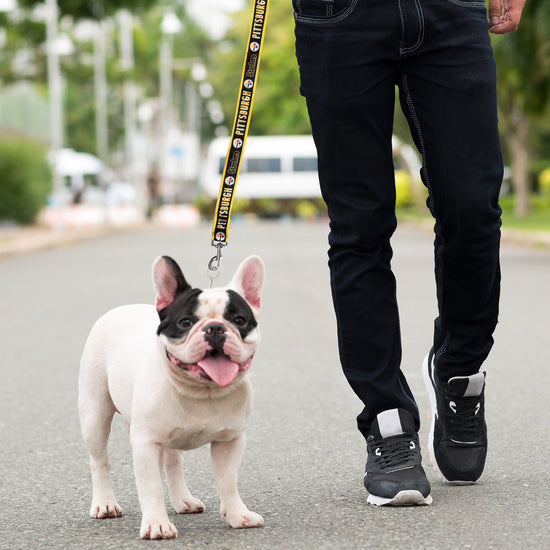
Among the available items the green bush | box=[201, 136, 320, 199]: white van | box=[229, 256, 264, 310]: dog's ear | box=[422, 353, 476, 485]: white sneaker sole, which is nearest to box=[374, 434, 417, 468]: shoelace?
box=[422, 353, 476, 485]: white sneaker sole

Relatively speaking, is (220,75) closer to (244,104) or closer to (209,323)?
(244,104)

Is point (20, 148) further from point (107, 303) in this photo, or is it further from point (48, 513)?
point (48, 513)

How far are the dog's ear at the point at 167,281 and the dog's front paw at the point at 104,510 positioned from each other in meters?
0.65

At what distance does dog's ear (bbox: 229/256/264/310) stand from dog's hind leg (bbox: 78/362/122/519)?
0.54 meters

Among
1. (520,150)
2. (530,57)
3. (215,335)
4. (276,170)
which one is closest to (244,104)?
(215,335)

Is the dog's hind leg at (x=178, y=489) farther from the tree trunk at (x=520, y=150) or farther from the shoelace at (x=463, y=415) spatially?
the tree trunk at (x=520, y=150)

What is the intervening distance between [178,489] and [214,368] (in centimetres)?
64

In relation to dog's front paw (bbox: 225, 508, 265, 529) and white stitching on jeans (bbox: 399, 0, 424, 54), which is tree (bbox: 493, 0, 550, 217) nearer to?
white stitching on jeans (bbox: 399, 0, 424, 54)

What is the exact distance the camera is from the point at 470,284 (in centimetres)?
340

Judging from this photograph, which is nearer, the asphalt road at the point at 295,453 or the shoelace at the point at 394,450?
the asphalt road at the point at 295,453

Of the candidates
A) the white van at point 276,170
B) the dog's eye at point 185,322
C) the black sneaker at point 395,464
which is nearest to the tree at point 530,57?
the black sneaker at point 395,464

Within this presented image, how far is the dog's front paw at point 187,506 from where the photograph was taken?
324 cm

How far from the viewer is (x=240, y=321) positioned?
9.37 ft

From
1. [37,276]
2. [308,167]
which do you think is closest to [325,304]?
[37,276]
